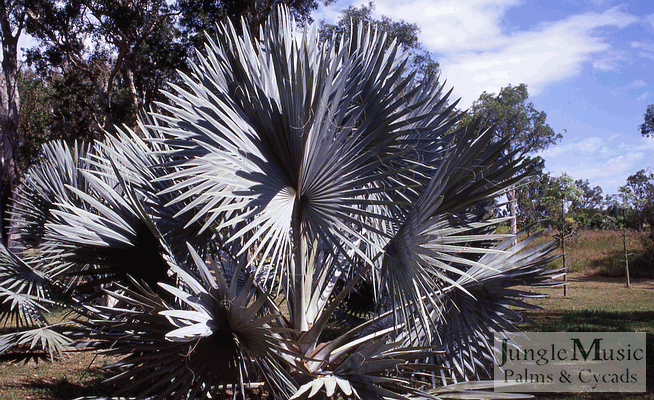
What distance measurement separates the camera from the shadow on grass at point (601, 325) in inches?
194

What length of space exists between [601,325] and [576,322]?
46 cm

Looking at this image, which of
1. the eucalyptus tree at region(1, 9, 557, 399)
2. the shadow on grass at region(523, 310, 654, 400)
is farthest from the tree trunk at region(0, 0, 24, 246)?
the shadow on grass at region(523, 310, 654, 400)

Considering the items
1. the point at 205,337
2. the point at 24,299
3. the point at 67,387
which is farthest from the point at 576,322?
the point at 24,299

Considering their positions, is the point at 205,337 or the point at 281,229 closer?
the point at 205,337

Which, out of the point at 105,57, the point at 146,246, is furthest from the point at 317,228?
the point at 105,57

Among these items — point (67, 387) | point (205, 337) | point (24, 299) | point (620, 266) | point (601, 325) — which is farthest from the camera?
point (620, 266)

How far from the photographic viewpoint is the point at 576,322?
360 inches

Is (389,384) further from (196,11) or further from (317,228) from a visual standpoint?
(196,11)

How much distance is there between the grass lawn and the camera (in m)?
5.40

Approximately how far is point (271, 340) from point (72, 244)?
1.78 m

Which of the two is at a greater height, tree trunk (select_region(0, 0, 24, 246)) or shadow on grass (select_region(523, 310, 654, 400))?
tree trunk (select_region(0, 0, 24, 246))

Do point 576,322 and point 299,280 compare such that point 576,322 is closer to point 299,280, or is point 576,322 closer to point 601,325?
point 601,325

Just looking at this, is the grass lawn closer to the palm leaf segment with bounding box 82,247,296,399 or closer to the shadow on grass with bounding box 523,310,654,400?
the shadow on grass with bounding box 523,310,654,400

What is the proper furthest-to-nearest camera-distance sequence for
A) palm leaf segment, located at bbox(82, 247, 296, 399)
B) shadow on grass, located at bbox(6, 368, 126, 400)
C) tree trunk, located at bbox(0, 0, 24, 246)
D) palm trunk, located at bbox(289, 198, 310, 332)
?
tree trunk, located at bbox(0, 0, 24, 246), shadow on grass, located at bbox(6, 368, 126, 400), palm trunk, located at bbox(289, 198, 310, 332), palm leaf segment, located at bbox(82, 247, 296, 399)
